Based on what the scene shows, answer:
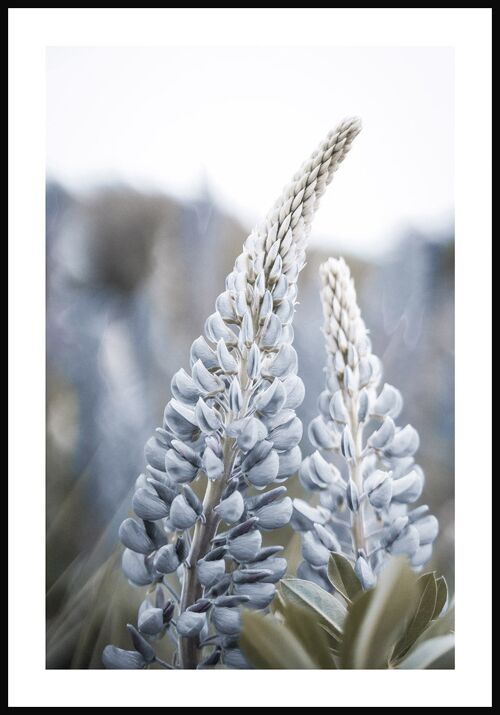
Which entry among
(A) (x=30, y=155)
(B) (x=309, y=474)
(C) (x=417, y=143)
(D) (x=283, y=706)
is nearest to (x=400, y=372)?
(B) (x=309, y=474)

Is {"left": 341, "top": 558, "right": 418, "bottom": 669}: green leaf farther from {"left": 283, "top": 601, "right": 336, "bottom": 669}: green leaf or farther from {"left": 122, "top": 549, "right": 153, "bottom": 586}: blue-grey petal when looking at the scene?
{"left": 122, "top": 549, "right": 153, "bottom": 586}: blue-grey petal

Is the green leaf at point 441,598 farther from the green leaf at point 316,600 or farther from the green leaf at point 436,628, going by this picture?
the green leaf at point 316,600

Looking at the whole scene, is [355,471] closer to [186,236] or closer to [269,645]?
[269,645]

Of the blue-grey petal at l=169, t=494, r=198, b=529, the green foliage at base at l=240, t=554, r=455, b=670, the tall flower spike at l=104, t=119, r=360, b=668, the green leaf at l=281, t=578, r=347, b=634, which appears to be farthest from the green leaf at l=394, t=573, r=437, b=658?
the blue-grey petal at l=169, t=494, r=198, b=529

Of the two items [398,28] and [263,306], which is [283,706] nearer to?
[263,306]

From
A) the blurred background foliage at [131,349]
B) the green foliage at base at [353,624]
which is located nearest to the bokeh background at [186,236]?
the blurred background foliage at [131,349]

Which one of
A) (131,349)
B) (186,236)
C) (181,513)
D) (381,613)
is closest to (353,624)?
(381,613)
